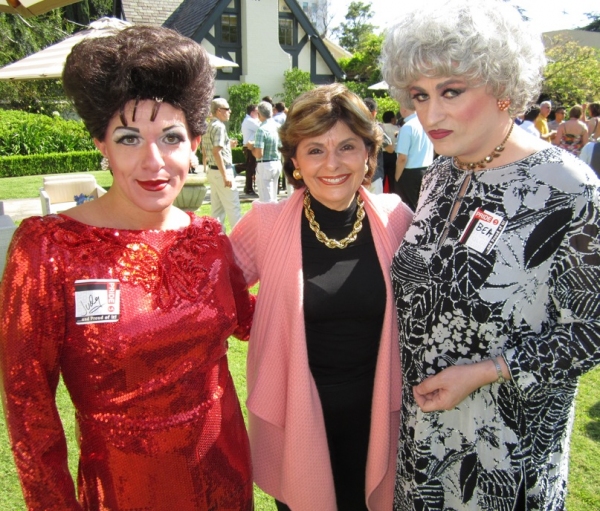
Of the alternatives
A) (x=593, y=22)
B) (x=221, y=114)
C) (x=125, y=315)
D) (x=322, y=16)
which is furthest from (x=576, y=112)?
(x=322, y=16)

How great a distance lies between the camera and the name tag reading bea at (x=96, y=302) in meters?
1.34

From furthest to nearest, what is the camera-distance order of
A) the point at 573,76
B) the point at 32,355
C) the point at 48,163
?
1. the point at 573,76
2. the point at 48,163
3. the point at 32,355

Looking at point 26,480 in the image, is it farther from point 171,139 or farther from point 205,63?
point 205,63

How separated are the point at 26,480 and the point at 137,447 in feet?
0.92

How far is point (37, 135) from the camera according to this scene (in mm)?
16781

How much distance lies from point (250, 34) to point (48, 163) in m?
12.1

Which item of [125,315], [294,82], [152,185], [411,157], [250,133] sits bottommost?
[294,82]

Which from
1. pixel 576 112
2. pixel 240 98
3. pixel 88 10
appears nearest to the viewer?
pixel 576 112

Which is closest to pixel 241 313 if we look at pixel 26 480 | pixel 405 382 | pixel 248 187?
pixel 405 382

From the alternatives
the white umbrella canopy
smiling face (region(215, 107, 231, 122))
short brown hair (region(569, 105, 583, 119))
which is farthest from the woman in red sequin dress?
short brown hair (region(569, 105, 583, 119))

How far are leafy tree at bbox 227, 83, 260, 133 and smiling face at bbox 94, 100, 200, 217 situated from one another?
21409 millimetres

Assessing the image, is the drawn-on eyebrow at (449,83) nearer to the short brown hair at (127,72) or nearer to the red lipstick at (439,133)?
the red lipstick at (439,133)

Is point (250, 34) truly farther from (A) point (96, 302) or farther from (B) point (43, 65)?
(A) point (96, 302)

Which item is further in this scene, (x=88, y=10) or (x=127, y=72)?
(x=88, y=10)
